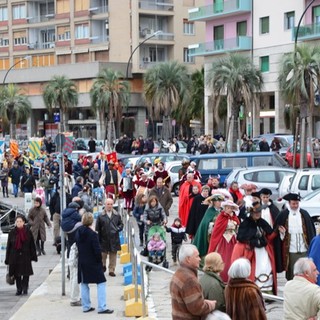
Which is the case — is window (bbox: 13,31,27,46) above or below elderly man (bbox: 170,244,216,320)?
above

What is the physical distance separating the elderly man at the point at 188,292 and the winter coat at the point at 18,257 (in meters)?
8.74

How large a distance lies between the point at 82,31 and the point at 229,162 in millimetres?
49125

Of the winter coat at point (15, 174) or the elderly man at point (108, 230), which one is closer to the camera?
the elderly man at point (108, 230)

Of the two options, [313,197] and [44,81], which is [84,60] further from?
[313,197]

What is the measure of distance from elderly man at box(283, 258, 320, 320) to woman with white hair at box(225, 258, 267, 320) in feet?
0.83

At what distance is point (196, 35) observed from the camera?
79.6 metres

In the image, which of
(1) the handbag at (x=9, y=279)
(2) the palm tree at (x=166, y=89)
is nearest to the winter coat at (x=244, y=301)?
(1) the handbag at (x=9, y=279)

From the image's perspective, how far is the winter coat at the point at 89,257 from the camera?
13.7 metres

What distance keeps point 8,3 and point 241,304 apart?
269 ft

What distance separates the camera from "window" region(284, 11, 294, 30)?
181 feet

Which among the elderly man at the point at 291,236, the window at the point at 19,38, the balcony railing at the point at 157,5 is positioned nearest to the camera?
the elderly man at the point at 291,236

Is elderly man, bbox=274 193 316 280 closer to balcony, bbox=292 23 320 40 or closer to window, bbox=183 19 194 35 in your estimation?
balcony, bbox=292 23 320 40

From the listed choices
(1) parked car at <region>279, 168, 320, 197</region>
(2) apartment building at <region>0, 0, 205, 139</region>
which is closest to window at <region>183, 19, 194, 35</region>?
(2) apartment building at <region>0, 0, 205, 139</region>

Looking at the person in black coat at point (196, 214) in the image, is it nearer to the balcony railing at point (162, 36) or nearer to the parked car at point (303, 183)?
the parked car at point (303, 183)
